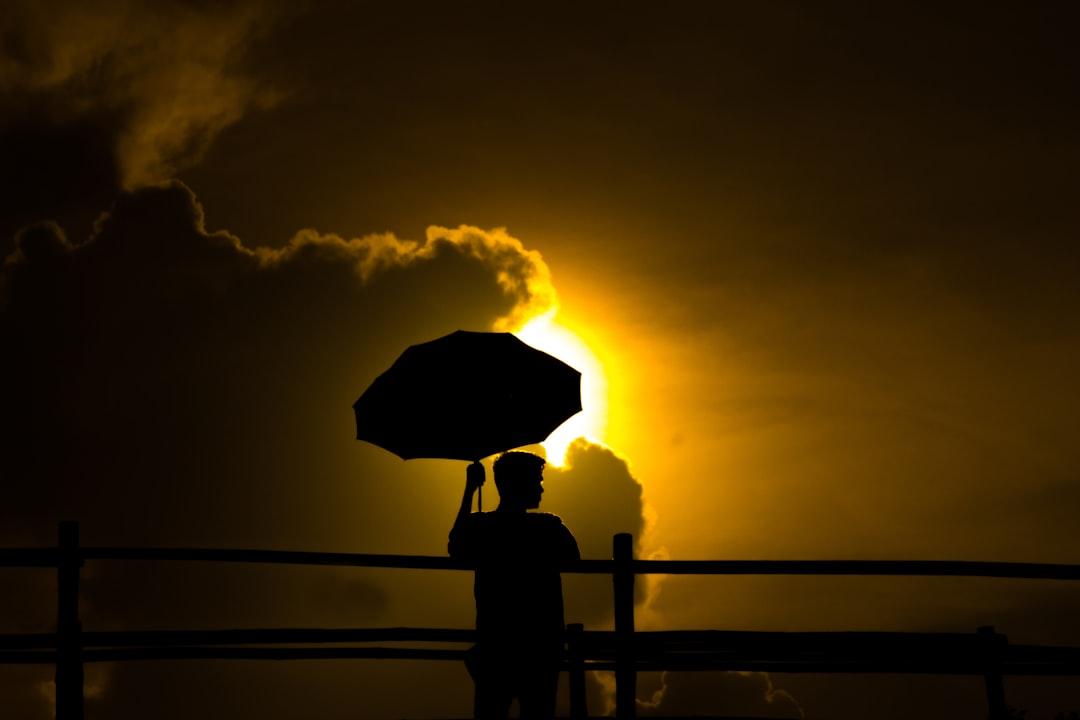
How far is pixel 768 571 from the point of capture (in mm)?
9875

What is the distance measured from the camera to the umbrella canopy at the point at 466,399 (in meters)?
7.70

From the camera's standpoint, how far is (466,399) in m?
7.77

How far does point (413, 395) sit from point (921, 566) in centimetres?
483

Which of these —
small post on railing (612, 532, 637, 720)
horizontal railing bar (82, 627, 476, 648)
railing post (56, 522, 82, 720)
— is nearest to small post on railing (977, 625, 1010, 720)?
small post on railing (612, 532, 637, 720)

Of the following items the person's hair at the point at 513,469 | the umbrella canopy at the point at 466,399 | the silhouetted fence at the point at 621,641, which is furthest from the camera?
the silhouetted fence at the point at 621,641

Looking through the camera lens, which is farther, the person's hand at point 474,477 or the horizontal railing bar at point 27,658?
the horizontal railing bar at point 27,658

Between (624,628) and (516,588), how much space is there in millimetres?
3290

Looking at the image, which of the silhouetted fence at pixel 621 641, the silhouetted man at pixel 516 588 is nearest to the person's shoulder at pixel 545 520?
the silhouetted man at pixel 516 588

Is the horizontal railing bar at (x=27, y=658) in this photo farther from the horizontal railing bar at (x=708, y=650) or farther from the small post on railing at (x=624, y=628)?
the small post on railing at (x=624, y=628)

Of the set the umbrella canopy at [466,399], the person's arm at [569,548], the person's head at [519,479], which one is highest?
the umbrella canopy at [466,399]

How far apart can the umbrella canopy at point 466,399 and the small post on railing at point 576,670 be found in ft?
7.93

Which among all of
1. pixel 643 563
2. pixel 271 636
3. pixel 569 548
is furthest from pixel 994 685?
pixel 271 636

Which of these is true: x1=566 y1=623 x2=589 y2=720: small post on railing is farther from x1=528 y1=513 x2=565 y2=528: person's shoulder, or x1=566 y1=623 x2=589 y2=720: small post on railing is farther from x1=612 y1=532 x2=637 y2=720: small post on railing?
x1=528 y1=513 x2=565 y2=528: person's shoulder

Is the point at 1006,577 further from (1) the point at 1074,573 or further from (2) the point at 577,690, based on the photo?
(2) the point at 577,690
